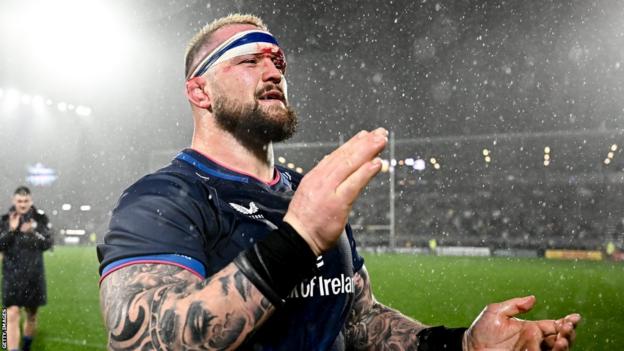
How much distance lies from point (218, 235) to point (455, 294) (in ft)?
48.9

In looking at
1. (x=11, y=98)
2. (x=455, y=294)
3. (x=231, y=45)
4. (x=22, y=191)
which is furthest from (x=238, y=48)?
(x=11, y=98)

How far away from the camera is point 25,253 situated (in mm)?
8445

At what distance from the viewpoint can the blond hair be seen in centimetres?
249

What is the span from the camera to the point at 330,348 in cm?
222

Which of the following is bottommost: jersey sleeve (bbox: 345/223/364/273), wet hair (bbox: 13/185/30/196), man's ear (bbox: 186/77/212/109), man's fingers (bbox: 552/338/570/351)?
wet hair (bbox: 13/185/30/196)

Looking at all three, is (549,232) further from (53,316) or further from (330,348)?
(330,348)

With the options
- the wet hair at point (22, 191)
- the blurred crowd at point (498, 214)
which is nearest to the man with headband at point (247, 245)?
the wet hair at point (22, 191)

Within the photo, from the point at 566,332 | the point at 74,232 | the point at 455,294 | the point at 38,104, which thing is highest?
the point at 566,332

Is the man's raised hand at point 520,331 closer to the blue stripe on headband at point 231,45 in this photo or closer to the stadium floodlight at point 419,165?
the blue stripe on headband at point 231,45

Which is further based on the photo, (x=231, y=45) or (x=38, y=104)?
(x=38, y=104)

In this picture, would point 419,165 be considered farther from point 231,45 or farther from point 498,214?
point 231,45

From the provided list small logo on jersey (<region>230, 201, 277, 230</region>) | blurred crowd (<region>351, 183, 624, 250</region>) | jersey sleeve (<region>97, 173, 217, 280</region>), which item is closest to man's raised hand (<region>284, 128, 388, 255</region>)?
jersey sleeve (<region>97, 173, 217, 280</region>)

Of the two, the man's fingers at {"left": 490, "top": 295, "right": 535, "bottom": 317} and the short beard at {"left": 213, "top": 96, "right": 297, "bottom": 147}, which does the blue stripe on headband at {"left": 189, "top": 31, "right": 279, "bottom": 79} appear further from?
the man's fingers at {"left": 490, "top": 295, "right": 535, "bottom": 317}

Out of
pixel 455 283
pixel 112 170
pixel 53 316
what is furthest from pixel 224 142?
pixel 112 170
